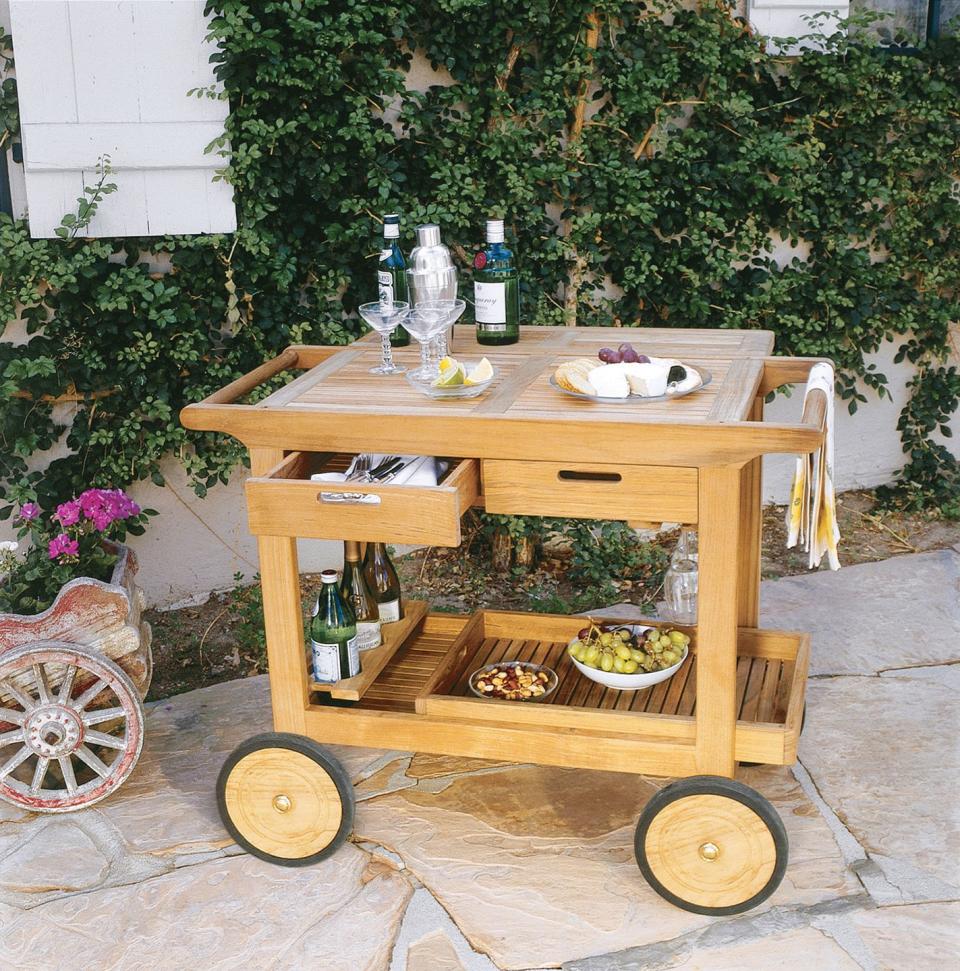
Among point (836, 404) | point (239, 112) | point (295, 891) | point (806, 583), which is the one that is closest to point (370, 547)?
point (295, 891)

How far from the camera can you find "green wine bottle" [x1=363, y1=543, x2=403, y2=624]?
3.12 metres

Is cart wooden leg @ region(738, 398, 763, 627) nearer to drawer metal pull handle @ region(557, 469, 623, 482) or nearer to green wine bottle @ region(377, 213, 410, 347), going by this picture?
drawer metal pull handle @ region(557, 469, 623, 482)

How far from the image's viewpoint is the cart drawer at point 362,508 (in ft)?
7.84

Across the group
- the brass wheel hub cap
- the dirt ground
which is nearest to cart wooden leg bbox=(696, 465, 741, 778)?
the brass wheel hub cap

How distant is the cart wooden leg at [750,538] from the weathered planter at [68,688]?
1440mm

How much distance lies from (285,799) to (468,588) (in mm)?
1608

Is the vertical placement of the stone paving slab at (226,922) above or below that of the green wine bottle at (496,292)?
below

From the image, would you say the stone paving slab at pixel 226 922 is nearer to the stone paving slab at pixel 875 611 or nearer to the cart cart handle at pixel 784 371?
the cart cart handle at pixel 784 371

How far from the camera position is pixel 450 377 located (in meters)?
2.56

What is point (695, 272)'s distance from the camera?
4289 mm

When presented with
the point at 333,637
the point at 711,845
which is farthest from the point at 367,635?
the point at 711,845

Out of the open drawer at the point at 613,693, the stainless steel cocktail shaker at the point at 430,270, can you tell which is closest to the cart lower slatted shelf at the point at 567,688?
the open drawer at the point at 613,693

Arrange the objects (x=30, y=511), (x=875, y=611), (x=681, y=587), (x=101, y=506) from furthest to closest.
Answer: (x=875, y=611)
(x=681, y=587)
(x=30, y=511)
(x=101, y=506)

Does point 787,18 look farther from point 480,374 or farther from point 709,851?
point 709,851
